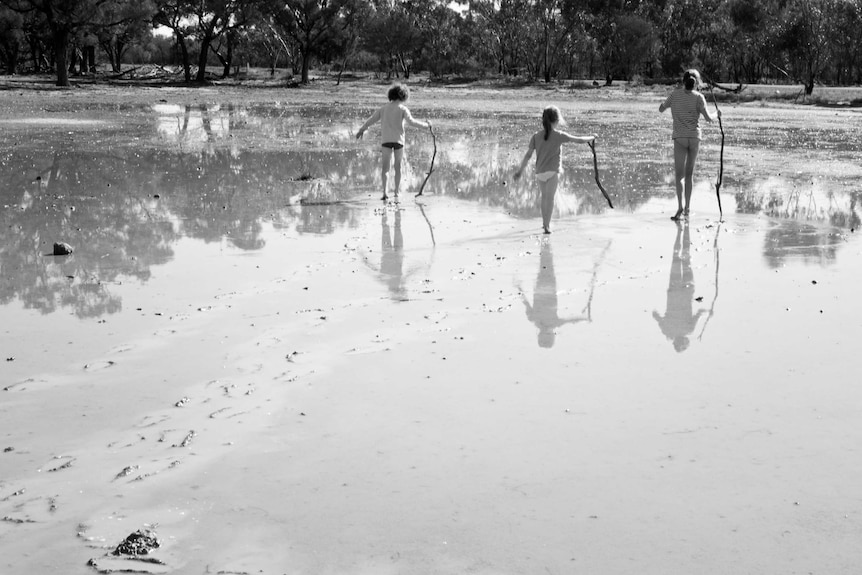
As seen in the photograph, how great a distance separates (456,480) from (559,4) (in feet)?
272

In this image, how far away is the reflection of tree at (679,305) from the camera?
773 centimetres

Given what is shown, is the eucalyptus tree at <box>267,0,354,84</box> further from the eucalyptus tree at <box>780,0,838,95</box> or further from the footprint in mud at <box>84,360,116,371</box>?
the footprint in mud at <box>84,360,116,371</box>

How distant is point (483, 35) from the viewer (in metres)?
97.9

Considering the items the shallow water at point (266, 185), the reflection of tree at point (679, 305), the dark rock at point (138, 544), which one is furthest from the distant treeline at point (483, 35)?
the dark rock at point (138, 544)

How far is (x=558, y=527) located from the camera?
4684 millimetres

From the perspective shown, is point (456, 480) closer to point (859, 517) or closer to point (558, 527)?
point (558, 527)

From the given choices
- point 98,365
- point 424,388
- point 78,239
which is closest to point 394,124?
point 78,239

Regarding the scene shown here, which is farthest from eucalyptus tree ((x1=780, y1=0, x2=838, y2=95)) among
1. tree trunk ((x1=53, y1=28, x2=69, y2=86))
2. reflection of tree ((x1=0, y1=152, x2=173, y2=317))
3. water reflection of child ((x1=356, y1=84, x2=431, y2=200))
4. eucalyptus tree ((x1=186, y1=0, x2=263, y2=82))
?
reflection of tree ((x1=0, y1=152, x2=173, y2=317))

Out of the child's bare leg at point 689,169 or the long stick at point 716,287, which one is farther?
the child's bare leg at point 689,169

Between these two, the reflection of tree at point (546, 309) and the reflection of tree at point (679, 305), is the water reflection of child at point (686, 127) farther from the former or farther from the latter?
the reflection of tree at point (546, 309)

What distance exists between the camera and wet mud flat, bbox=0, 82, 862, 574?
4.60 meters

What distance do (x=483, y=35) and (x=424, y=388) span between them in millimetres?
94763

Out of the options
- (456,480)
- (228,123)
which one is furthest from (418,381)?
(228,123)

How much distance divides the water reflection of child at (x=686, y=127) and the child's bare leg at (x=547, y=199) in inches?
78.5
